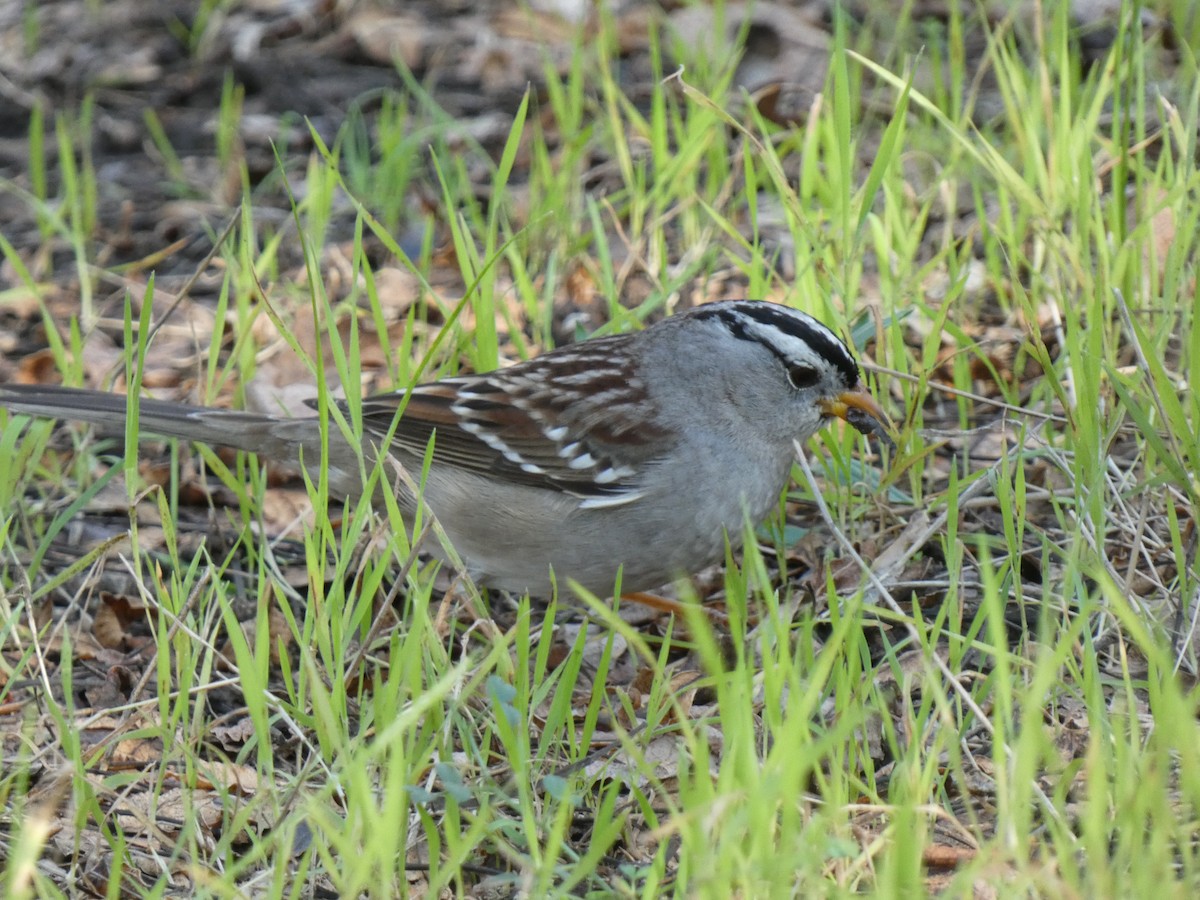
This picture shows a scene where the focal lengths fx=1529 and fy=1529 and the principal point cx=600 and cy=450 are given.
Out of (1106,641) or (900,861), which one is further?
(1106,641)

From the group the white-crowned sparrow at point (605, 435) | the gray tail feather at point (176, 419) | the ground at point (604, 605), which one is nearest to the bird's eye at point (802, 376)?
the white-crowned sparrow at point (605, 435)

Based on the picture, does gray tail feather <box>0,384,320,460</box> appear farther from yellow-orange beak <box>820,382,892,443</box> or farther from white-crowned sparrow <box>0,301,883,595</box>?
yellow-orange beak <box>820,382,892,443</box>

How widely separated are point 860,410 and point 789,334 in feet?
0.87

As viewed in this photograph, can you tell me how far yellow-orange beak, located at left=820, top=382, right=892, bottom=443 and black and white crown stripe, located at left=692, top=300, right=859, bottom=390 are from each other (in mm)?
35

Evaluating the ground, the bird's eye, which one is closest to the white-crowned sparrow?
the bird's eye

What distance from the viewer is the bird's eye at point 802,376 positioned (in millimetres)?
3926

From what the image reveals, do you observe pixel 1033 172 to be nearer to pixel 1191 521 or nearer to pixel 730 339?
pixel 730 339

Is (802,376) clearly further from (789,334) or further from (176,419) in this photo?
(176,419)

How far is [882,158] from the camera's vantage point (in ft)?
12.0

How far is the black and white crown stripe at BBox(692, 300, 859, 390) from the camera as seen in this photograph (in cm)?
384

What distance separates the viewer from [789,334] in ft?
12.8

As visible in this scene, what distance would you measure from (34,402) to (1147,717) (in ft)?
9.32

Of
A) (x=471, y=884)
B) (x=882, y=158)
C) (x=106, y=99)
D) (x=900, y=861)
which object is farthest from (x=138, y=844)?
(x=106, y=99)

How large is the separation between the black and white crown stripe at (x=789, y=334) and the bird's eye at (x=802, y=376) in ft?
0.07
